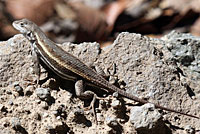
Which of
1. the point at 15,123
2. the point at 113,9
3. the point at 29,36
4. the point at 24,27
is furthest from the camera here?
the point at 113,9

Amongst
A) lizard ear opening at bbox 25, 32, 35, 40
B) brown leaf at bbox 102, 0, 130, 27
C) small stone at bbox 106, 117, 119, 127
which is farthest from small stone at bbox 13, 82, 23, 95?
brown leaf at bbox 102, 0, 130, 27

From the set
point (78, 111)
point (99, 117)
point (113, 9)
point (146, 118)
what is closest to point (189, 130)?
point (146, 118)

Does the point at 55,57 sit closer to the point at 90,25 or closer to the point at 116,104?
the point at 116,104

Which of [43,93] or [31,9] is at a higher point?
[31,9]

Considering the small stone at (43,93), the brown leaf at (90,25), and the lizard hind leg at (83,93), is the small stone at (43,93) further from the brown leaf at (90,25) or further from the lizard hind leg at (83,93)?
the brown leaf at (90,25)

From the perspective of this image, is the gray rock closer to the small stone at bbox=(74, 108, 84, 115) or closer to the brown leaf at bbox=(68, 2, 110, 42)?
the small stone at bbox=(74, 108, 84, 115)

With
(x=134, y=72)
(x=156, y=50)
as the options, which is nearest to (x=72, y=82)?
(x=134, y=72)

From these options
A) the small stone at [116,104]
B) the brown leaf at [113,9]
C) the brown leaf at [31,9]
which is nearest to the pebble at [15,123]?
the small stone at [116,104]

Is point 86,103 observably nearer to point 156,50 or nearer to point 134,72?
point 134,72

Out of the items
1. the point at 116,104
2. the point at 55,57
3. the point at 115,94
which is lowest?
the point at 116,104
